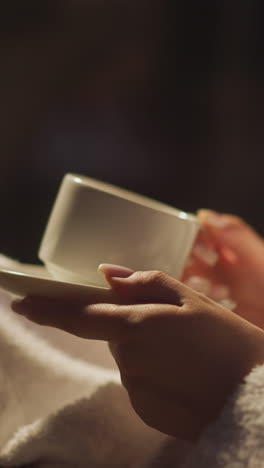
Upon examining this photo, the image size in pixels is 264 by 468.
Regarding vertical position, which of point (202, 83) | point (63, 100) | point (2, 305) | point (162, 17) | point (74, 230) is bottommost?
point (2, 305)

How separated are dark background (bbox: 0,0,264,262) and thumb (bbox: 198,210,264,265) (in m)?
0.47

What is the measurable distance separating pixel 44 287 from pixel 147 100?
3.47 feet

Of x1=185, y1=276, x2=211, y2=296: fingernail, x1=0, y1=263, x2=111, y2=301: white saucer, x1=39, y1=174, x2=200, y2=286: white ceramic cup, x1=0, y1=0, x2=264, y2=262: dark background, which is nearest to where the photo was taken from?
x1=0, y1=263, x2=111, y2=301: white saucer

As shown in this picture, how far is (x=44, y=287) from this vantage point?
0.41 meters

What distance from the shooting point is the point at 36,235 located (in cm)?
129

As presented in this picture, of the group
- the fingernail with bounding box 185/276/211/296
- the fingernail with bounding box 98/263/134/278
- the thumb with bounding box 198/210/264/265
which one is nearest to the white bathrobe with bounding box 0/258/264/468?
the fingernail with bounding box 98/263/134/278

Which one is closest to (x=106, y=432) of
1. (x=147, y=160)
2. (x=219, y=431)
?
(x=219, y=431)

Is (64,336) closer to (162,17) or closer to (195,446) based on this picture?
(195,446)

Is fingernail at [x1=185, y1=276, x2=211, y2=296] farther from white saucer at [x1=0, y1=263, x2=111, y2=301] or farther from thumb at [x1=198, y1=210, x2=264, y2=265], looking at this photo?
white saucer at [x1=0, y1=263, x2=111, y2=301]

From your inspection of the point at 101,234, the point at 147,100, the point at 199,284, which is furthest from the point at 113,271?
the point at 147,100

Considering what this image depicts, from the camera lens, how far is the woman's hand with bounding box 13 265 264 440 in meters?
0.41

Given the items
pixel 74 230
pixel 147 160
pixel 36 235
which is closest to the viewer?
pixel 74 230

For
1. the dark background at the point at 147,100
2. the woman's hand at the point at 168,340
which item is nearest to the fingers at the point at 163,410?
the woman's hand at the point at 168,340

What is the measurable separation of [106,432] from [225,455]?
136mm
